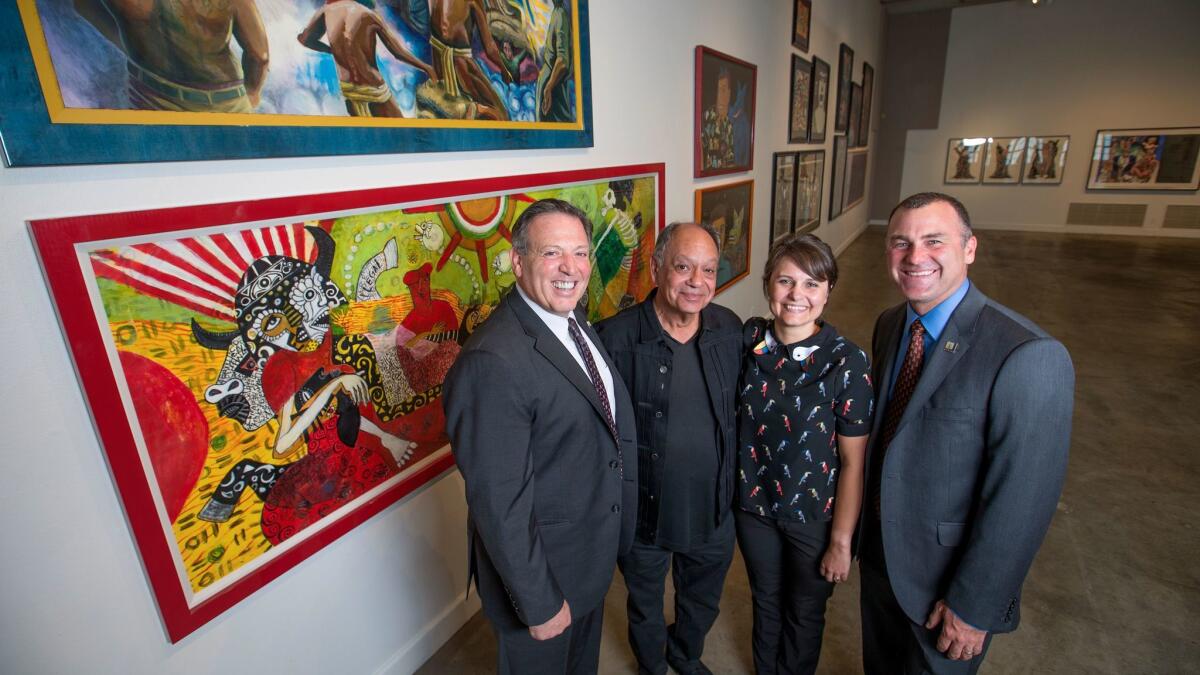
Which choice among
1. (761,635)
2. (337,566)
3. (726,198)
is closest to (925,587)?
(761,635)

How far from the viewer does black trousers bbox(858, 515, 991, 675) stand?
155 cm

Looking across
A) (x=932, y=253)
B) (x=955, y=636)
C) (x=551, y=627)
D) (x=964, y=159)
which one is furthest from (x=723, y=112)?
(x=964, y=159)

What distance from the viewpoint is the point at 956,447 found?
140 centimetres

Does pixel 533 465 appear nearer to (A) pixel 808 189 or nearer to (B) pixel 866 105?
(A) pixel 808 189

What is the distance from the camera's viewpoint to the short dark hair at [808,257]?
157cm

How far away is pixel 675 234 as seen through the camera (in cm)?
174

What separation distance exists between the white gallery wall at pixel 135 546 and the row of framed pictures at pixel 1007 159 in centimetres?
1339

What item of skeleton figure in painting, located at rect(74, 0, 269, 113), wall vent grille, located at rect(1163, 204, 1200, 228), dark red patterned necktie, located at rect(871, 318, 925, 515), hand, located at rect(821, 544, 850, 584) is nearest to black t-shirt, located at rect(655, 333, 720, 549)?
hand, located at rect(821, 544, 850, 584)

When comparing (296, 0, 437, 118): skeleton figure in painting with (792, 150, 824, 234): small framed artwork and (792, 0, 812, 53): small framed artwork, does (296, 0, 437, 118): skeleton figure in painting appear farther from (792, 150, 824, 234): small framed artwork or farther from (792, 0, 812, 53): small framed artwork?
(792, 150, 824, 234): small framed artwork

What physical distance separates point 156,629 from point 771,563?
1.83 m

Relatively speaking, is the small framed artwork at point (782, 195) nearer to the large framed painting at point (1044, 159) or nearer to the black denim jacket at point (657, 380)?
the black denim jacket at point (657, 380)

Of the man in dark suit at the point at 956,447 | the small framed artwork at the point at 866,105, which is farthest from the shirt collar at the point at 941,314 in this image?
the small framed artwork at the point at 866,105

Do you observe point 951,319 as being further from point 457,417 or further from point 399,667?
point 399,667

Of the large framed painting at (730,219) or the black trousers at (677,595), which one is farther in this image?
the large framed painting at (730,219)
